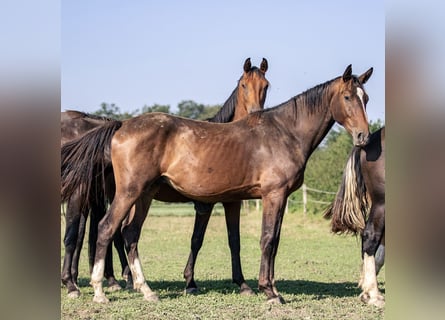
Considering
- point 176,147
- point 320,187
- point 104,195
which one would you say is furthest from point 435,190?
point 320,187

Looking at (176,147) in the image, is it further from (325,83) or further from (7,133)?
(7,133)

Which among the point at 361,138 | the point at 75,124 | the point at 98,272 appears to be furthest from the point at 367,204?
the point at 75,124

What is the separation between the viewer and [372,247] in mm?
6477

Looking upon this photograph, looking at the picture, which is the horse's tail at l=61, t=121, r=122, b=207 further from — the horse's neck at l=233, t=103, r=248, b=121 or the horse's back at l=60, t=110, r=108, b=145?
the horse's neck at l=233, t=103, r=248, b=121

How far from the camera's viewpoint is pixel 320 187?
22953 millimetres

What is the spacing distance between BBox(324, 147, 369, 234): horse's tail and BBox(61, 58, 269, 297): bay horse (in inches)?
53.7

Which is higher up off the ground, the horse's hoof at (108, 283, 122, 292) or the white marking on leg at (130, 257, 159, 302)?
the white marking on leg at (130, 257, 159, 302)

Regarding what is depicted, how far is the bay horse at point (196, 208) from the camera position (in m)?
7.13

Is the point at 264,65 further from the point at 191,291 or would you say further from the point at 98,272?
the point at 98,272

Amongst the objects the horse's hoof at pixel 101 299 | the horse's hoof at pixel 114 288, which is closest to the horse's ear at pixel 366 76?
the horse's hoof at pixel 101 299

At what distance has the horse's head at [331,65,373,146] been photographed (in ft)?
21.2

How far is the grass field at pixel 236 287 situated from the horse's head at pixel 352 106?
67.6 inches

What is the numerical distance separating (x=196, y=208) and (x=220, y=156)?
118cm

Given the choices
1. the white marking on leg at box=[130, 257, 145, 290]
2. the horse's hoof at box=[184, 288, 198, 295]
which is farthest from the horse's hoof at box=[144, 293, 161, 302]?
the horse's hoof at box=[184, 288, 198, 295]
